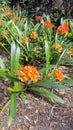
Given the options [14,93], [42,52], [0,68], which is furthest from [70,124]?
[42,52]

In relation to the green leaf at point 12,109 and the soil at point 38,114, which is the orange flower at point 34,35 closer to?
the soil at point 38,114

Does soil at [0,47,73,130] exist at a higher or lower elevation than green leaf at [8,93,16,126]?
lower

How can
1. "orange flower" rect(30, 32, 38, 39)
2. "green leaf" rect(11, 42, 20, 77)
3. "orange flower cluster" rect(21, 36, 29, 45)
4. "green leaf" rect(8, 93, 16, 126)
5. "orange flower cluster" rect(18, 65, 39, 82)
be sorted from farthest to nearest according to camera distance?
"orange flower" rect(30, 32, 38, 39) → "orange flower cluster" rect(21, 36, 29, 45) → "green leaf" rect(11, 42, 20, 77) → "orange flower cluster" rect(18, 65, 39, 82) → "green leaf" rect(8, 93, 16, 126)

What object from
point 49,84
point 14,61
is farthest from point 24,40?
point 49,84

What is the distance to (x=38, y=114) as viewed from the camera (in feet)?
9.28

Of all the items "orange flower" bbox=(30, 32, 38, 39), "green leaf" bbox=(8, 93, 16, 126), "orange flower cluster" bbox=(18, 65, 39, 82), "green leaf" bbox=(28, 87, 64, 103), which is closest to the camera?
"green leaf" bbox=(8, 93, 16, 126)

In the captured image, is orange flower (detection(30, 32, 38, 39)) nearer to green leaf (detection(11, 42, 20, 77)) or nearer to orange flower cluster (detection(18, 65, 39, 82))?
green leaf (detection(11, 42, 20, 77))

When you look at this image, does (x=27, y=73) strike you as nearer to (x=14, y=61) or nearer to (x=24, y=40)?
(x=14, y=61)

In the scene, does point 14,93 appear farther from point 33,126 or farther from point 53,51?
point 53,51

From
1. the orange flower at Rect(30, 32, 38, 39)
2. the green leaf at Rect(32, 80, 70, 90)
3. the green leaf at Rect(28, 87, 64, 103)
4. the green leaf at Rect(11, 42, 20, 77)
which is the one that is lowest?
the green leaf at Rect(28, 87, 64, 103)

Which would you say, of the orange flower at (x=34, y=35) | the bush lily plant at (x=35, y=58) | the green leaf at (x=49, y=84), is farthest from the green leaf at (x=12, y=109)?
the orange flower at (x=34, y=35)

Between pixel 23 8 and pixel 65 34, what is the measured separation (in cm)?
309

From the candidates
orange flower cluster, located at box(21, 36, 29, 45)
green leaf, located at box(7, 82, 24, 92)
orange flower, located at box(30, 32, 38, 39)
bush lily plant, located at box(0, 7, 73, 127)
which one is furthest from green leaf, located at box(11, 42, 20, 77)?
orange flower, located at box(30, 32, 38, 39)

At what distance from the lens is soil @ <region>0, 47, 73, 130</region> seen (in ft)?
8.85
